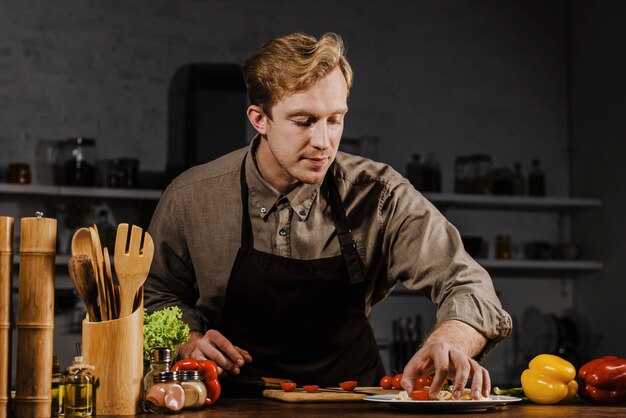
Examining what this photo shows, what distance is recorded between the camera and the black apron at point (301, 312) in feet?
8.95

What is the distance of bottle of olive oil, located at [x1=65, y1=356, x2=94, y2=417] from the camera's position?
5.74 ft

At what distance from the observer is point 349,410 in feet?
6.57

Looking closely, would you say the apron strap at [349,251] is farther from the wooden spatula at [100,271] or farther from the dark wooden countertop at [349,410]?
the wooden spatula at [100,271]

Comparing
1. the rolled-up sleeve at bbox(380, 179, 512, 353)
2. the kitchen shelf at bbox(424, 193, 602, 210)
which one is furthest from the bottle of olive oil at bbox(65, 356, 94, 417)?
the kitchen shelf at bbox(424, 193, 602, 210)

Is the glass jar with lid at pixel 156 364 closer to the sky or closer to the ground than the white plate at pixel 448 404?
closer to the sky

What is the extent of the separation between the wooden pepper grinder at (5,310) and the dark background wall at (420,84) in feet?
13.2

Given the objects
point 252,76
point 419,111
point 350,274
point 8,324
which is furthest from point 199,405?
point 419,111

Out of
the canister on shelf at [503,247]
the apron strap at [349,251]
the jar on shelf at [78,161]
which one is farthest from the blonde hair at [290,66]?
the canister on shelf at [503,247]

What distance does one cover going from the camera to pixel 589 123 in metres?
6.36

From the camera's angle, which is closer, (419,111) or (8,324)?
(8,324)

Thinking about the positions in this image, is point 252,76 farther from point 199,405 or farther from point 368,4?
point 368,4

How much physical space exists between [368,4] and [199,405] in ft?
15.4

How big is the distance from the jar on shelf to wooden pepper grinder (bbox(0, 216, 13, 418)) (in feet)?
12.4

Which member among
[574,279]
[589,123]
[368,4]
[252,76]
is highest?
[368,4]
